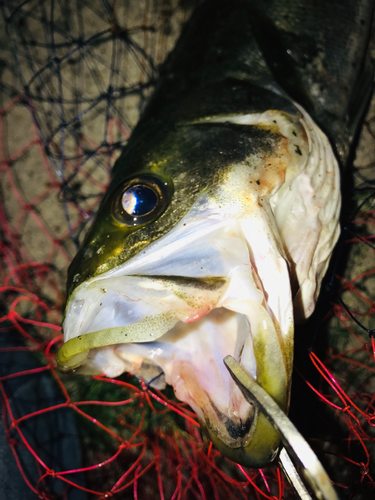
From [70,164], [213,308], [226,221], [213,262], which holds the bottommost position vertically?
[213,308]

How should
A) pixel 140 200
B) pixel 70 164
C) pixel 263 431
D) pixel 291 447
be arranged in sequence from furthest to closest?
pixel 70 164
pixel 140 200
pixel 263 431
pixel 291 447

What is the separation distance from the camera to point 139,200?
1.19 metres

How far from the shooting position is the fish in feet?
3.35

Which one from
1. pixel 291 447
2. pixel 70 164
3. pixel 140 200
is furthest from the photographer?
pixel 70 164

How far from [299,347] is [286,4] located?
6.25 ft

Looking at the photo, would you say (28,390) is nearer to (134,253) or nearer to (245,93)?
(134,253)

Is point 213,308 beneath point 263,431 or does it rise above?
above

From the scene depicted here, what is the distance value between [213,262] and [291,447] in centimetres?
51

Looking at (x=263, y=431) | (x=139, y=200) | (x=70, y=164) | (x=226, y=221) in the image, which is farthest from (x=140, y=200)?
(x=70, y=164)

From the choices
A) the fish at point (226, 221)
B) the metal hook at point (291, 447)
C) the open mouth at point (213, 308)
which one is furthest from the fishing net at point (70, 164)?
the metal hook at point (291, 447)

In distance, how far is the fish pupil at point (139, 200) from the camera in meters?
1.17

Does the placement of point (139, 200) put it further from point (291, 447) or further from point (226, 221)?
point (291, 447)

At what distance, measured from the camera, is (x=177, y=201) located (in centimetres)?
115

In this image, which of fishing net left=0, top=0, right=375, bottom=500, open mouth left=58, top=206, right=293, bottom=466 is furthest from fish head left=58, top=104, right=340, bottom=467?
fishing net left=0, top=0, right=375, bottom=500
